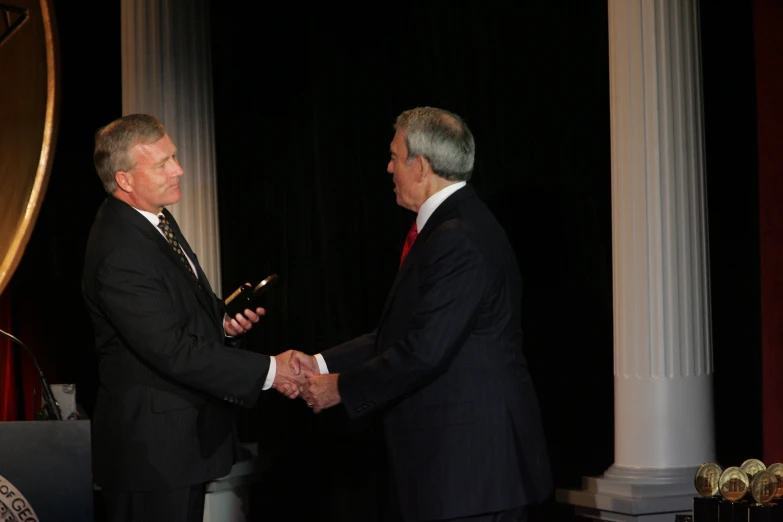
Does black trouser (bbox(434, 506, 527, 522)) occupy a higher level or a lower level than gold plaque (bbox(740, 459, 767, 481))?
lower

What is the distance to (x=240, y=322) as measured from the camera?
3.31 m

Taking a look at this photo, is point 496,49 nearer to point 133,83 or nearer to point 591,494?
point 133,83

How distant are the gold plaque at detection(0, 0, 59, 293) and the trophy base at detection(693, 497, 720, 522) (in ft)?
8.89

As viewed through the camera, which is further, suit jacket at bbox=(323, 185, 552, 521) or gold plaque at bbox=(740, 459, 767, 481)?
gold plaque at bbox=(740, 459, 767, 481)

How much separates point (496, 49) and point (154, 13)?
1410 millimetres

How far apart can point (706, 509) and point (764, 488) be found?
0.18 m

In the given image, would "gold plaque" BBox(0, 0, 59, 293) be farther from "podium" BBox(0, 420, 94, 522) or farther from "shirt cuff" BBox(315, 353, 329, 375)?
"podium" BBox(0, 420, 94, 522)

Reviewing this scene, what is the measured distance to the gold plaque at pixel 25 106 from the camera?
414cm

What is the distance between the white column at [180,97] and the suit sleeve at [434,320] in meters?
1.64

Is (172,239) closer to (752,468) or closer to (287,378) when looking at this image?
(287,378)

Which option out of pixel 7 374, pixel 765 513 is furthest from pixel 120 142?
pixel 7 374

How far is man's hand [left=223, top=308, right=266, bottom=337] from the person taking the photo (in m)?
3.28

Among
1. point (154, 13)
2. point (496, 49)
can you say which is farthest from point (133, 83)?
point (496, 49)

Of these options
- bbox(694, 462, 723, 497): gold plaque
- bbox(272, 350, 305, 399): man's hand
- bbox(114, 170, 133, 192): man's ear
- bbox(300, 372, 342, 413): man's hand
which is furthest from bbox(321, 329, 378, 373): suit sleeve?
bbox(694, 462, 723, 497): gold plaque
